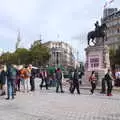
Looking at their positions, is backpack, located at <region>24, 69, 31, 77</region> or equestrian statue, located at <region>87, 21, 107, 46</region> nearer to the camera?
backpack, located at <region>24, 69, 31, 77</region>

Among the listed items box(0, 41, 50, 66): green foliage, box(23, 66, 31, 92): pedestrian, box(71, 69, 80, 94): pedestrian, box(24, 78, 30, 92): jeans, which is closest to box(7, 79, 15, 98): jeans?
box(23, 66, 31, 92): pedestrian

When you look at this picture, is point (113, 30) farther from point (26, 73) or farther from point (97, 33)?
point (26, 73)

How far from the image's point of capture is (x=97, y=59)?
35625 mm

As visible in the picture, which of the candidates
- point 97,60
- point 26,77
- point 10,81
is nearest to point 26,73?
point 26,77

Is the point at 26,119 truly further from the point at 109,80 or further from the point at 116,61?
the point at 116,61

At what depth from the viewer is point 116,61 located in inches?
4031

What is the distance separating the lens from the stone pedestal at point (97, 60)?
35.1 metres

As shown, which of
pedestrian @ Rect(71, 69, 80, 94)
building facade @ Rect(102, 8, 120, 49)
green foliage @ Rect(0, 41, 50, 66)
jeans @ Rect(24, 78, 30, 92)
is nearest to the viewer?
pedestrian @ Rect(71, 69, 80, 94)

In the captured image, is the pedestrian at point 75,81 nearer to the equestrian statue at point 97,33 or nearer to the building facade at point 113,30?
the equestrian statue at point 97,33

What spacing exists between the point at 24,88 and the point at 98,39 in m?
13.9

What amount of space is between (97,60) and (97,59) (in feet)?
0.31

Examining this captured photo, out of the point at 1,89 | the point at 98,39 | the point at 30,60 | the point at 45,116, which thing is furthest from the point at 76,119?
the point at 30,60

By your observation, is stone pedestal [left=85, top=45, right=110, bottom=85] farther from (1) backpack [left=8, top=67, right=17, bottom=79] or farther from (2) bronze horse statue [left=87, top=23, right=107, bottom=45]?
(1) backpack [left=8, top=67, right=17, bottom=79]

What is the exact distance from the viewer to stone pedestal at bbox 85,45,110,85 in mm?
35094
